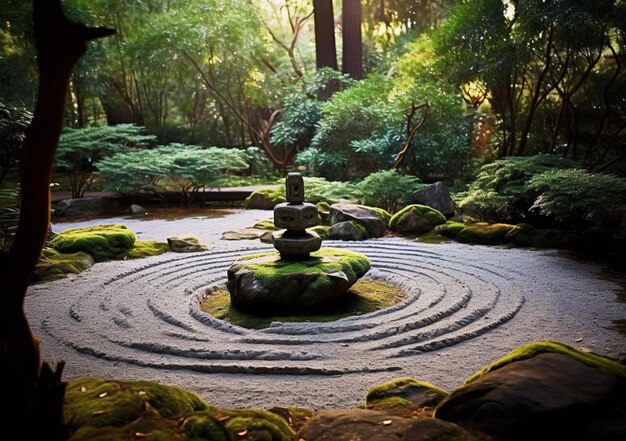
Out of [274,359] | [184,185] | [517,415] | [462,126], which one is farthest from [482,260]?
[184,185]

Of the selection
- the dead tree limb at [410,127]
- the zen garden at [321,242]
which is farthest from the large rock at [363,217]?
the dead tree limb at [410,127]

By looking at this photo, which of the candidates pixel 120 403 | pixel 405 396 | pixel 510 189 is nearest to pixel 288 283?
pixel 405 396

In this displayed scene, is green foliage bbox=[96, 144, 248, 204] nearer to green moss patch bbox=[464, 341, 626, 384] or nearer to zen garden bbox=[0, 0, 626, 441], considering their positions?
zen garden bbox=[0, 0, 626, 441]

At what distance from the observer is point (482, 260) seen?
27.2 feet

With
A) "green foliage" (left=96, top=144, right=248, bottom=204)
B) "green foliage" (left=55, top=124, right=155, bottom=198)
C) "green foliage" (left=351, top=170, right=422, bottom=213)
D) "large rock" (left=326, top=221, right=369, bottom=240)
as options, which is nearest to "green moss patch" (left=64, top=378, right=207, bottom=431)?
"large rock" (left=326, top=221, right=369, bottom=240)

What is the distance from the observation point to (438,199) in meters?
11.8

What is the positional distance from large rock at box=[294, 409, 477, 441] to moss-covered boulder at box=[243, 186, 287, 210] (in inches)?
469

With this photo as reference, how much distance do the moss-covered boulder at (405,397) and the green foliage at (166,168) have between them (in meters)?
12.0

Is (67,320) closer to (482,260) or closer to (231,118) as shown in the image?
(482,260)

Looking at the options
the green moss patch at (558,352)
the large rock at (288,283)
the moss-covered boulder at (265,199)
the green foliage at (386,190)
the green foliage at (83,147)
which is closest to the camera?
the green moss patch at (558,352)

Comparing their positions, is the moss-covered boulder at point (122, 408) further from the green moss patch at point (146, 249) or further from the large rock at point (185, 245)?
the large rock at point (185, 245)

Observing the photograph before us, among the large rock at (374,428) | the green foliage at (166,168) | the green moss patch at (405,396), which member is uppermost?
the green foliage at (166,168)

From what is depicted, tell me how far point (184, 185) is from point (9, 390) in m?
14.0

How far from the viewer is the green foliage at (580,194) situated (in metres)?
7.56
